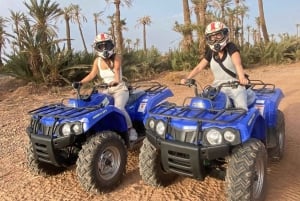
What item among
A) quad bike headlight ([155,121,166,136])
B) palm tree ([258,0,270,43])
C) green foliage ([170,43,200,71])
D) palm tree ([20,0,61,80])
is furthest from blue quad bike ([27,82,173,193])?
palm tree ([258,0,270,43])

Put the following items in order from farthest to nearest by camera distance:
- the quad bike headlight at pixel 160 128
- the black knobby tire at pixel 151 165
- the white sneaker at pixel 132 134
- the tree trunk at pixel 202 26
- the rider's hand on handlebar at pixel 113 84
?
1. the tree trunk at pixel 202 26
2. the white sneaker at pixel 132 134
3. the rider's hand on handlebar at pixel 113 84
4. the black knobby tire at pixel 151 165
5. the quad bike headlight at pixel 160 128

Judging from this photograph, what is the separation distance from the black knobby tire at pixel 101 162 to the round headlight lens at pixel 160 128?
29.9 inches

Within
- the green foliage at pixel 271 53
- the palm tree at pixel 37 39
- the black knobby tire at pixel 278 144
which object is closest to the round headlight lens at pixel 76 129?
the black knobby tire at pixel 278 144

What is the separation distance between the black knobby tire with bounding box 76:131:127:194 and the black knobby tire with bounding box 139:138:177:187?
1.48 ft

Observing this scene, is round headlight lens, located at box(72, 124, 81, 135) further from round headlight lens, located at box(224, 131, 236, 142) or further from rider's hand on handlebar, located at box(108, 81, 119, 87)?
round headlight lens, located at box(224, 131, 236, 142)

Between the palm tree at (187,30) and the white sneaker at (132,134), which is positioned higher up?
the palm tree at (187,30)

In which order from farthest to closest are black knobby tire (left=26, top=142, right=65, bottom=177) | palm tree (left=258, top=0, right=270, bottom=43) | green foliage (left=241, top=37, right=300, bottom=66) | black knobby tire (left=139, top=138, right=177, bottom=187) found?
palm tree (left=258, top=0, right=270, bottom=43)
green foliage (left=241, top=37, right=300, bottom=66)
black knobby tire (left=26, top=142, right=65, bottom=177)
black knobby tire (left=139, top=138, right=177, bottom=187)

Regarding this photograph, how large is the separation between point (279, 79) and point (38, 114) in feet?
37.6

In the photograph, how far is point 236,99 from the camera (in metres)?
4.71

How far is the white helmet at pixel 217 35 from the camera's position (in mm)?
4609

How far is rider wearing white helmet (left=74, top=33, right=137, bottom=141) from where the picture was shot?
5379 millimetres

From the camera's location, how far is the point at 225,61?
193 inches

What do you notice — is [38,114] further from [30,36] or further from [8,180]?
[30,36]

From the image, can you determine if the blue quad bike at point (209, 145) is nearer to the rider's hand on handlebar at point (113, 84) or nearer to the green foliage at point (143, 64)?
the rider's hand on handlebar at point (113, 84)
